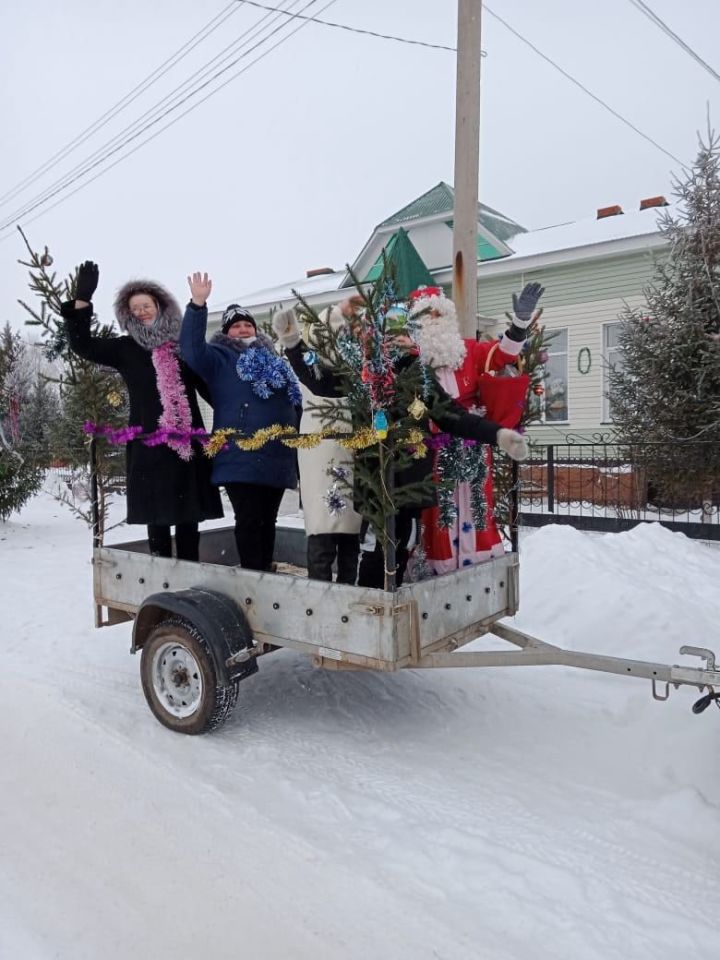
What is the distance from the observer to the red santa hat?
145 inches

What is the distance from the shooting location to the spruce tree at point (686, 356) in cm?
932

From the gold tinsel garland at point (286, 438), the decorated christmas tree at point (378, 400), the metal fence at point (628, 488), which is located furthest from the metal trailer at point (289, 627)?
the metal fence at point (628, 488)

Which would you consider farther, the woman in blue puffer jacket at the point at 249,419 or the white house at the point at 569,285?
the white house at the point at 569,285

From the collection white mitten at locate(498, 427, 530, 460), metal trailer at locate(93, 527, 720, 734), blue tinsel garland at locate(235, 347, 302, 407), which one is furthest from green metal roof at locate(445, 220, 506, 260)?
white mitten at locate(498, 427, 530, 460)

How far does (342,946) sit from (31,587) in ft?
20.3

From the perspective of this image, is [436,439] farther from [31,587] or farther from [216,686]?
[31,587]

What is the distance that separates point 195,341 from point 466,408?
4.64 ft

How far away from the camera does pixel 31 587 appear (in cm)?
773

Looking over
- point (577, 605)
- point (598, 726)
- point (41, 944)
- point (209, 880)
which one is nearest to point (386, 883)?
point (209, 880)

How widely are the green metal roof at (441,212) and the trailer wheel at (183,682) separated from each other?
44.8 feet

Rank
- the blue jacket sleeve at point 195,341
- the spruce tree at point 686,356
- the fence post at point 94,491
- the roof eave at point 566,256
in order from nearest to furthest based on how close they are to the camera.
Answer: the blue jacket sleeve at point 195,341, the fence post at point 94,491, the spruce tree at point 686,356, the roof eave at point 566,256

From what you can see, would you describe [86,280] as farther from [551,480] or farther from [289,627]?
[551,480]

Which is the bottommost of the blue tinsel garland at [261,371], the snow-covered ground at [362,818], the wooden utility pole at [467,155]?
the snow-covered ground at [362,818]

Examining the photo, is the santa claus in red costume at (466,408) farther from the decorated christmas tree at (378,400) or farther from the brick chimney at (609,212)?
the brick chimney at (609,212)
